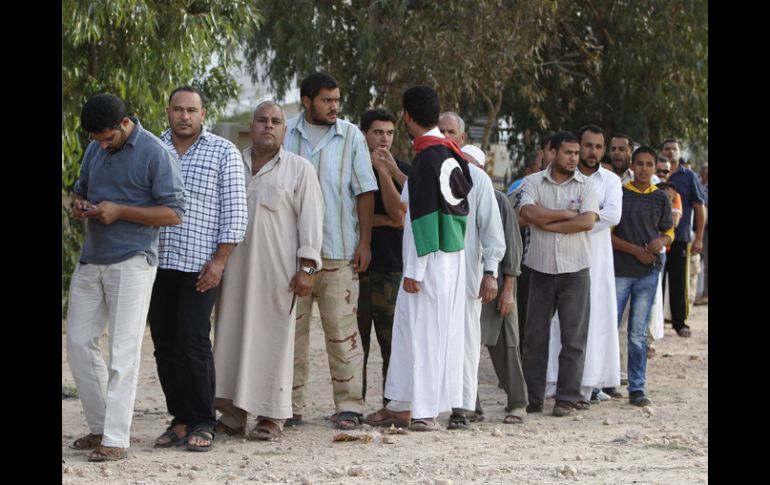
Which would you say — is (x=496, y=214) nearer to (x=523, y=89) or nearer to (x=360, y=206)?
(x=360, y=206)

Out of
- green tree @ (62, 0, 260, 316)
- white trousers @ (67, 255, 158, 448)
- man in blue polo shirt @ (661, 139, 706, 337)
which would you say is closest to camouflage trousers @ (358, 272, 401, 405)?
white trousers @ (67, 255, 158, 448)

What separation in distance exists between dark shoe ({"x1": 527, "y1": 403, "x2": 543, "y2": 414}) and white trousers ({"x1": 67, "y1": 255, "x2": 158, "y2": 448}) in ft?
11.0

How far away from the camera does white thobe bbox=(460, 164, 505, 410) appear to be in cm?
815

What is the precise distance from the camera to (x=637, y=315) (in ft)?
32.4

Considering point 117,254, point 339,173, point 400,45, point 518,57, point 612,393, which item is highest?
point 400,45

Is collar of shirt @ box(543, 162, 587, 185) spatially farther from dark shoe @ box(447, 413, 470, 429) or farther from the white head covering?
dark shoe @ box(447, 413, 470, 429)

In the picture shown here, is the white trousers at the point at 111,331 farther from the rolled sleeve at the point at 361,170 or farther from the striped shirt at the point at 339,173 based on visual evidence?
the rolled sleeve at the point at 361,170

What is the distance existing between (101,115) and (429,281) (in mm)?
2330

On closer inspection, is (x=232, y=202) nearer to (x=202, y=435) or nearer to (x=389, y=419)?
(x=202, y=435)

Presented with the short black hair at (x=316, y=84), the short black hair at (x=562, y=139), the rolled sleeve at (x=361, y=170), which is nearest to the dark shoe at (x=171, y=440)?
the rolled sleeve at (x=361, y=170)

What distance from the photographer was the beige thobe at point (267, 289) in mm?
7629

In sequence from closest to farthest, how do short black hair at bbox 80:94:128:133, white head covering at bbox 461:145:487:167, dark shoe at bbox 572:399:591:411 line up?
1. short black hair at bbox 80:94:128:133
2. white head covering at bbox 461:145:487:167
3. dark shoe at bbox 572:399:591:411

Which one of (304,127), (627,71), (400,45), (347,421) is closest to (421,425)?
(347,421)

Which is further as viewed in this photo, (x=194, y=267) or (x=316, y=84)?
(x=316, y=84)
